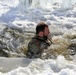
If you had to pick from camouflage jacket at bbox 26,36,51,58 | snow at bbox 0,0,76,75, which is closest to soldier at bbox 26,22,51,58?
camouflage jacket at bbox 26,36,51,58

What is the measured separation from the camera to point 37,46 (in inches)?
231

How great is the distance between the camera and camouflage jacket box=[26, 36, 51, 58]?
569cm

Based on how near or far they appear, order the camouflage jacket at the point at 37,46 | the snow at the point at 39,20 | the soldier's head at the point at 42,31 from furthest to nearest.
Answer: the soldier's head at the point at 42,31
the camouflage jacket at the point at 37,46
the snow at the point at 39,20

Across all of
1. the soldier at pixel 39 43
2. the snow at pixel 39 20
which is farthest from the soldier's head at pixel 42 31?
the snow at pixel 39 20

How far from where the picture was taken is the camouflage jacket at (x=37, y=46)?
5.69 meters

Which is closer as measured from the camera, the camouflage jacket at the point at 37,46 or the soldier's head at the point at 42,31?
the camouflage jacket at the point at 37,46

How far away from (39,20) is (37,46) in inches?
104

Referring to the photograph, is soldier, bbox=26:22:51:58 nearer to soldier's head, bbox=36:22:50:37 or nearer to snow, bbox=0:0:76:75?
soldier's head, bbox=36:22:50:37

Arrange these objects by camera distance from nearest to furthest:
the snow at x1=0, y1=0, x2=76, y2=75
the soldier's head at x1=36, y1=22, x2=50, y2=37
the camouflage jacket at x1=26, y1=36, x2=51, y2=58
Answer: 1. the snow at x1=0, y1=0, x2=76, y2=75
2. the camouflage jacket at x1=26, y1=36, x2=51, y2=58
3. the soldier's head at x1=36, y1=22, x2=50, y2=37

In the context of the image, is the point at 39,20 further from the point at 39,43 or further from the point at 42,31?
the point at 39,43

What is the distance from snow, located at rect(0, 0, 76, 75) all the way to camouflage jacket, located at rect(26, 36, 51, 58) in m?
0.24

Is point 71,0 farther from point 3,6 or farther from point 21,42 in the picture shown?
point 21,42

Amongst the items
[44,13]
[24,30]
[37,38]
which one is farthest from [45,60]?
[44,13]

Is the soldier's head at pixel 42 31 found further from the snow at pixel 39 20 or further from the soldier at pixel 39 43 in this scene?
the snow at pixel 39 20
